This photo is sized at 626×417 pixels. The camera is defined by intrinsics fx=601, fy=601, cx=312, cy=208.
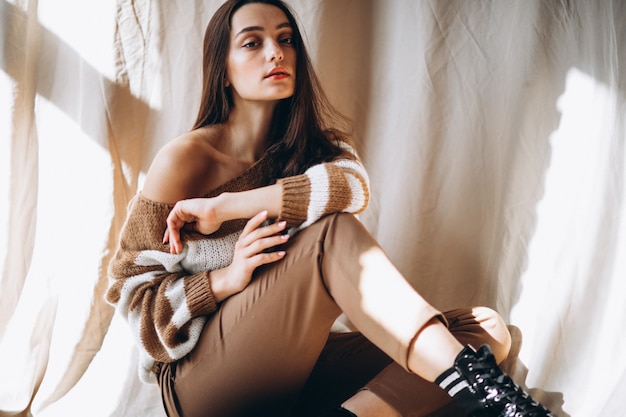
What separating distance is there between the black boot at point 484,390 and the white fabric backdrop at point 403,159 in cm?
47

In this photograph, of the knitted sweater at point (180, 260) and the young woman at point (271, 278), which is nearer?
the young woman at point (271, 278)

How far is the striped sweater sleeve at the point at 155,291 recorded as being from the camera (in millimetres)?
A: 989

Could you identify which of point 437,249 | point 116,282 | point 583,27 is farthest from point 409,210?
point 116,282

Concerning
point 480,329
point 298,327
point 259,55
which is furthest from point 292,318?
point 259,55

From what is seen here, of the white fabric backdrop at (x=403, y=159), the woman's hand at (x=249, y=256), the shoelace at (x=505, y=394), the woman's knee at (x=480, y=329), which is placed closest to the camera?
the shoelace at (x=505, y=394)

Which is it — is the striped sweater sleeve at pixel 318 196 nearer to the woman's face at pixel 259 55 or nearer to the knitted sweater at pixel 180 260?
the knitted sweater at pixel 180 260

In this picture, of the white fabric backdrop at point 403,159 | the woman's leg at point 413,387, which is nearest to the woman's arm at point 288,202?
the woman's leg at point 413,387

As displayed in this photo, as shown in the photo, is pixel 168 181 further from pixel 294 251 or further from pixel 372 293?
pixel 372 293

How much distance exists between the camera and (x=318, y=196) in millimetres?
966

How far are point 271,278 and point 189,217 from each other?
19cm

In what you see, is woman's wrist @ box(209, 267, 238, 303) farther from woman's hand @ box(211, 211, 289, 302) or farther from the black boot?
the black boot

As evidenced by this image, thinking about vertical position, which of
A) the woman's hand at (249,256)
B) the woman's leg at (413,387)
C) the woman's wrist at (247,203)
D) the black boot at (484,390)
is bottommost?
the woman's leg at (413,387)

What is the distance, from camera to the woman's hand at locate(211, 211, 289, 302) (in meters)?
0.95

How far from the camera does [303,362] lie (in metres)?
0.96
